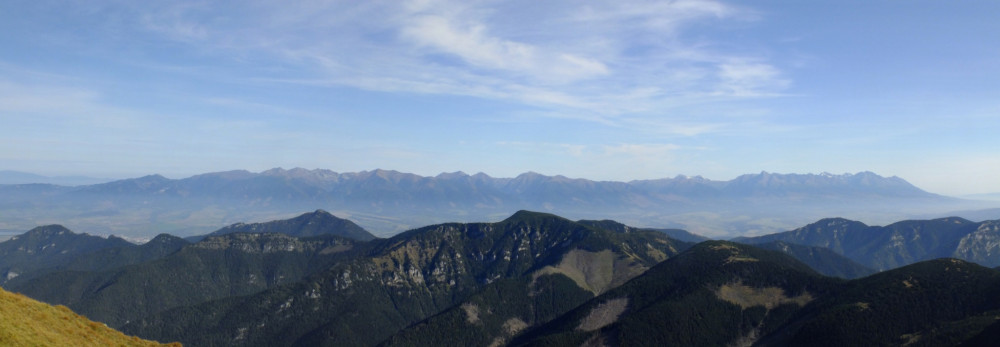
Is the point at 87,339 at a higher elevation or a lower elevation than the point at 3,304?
lower

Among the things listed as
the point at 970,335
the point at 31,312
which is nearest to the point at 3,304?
the point at 31,312

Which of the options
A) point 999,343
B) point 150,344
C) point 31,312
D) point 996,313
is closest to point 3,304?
point 31,312

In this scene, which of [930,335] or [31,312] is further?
[930,335]

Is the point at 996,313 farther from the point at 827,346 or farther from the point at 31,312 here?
the point at 31,312

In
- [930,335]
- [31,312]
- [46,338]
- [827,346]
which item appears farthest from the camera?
[827,346]

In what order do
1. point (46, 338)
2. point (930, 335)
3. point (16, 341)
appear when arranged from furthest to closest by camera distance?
point (930, 335) → point (46, 338) → point (16, 341)

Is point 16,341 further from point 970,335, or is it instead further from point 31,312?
point 970,335

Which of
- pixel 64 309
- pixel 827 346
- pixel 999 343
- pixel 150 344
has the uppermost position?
pixel 64 309
